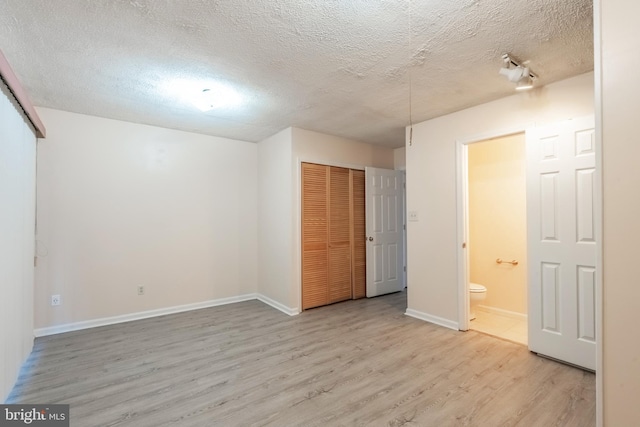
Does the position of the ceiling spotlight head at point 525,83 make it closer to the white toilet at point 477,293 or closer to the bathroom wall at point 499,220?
the bathroom wall at point 499,220

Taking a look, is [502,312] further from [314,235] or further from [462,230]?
[314,235]

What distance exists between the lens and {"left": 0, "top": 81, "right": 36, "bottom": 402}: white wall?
6.36 ft

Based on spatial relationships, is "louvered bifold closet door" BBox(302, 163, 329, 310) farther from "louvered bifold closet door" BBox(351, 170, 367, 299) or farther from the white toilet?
the white toilet

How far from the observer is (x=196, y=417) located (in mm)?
1823

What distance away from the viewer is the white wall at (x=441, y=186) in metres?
2.81

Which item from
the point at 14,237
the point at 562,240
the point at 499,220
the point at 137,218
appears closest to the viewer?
the point at 14,237

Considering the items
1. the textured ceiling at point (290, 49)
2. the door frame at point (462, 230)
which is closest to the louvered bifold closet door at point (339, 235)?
the textured ceiling at point (290, 49)

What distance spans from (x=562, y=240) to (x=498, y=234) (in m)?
1.31

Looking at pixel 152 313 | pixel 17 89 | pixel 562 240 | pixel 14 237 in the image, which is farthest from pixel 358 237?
pixel 17 89

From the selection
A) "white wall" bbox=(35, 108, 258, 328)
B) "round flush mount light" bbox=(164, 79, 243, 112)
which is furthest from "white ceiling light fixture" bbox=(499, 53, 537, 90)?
"white wall" bbox=(35, 108, 258, 328)

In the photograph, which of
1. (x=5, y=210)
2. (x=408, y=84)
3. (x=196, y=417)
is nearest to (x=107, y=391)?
(x=196, y=417)

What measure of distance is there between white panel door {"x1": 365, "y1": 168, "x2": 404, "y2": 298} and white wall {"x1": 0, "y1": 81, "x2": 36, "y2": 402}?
12.5 feet

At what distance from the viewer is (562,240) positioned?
8.22 ft

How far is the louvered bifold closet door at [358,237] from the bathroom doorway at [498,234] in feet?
4.98
